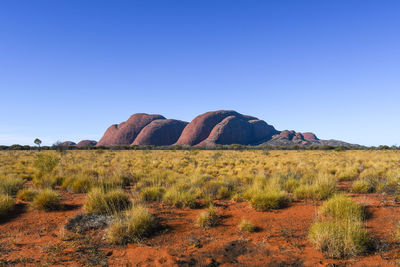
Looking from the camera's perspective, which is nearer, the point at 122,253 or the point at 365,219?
the point at 122,253

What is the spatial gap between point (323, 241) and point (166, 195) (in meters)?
4.35

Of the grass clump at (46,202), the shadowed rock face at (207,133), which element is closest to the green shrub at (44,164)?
the grass clump at (46,202)

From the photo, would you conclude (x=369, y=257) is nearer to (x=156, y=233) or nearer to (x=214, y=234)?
(x=214, y=234)

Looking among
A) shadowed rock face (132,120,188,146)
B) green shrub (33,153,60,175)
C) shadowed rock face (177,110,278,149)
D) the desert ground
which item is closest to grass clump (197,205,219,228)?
the desert ground

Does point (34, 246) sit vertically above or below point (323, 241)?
below

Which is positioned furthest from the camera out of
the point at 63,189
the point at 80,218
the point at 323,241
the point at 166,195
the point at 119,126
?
the point at 119,126

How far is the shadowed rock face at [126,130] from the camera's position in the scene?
98.6 metres

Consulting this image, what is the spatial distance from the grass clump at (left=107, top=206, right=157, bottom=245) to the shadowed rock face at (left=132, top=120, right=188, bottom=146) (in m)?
86.3

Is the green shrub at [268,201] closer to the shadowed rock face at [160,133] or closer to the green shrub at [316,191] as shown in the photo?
the green shrub at [316,191]

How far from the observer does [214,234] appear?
14.8 feet

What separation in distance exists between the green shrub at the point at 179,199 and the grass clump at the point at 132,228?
168cm

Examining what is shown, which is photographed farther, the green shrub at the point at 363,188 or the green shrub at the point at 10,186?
the green shrub at the point at 10,186

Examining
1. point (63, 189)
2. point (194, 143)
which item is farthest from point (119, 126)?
point (63, 189)

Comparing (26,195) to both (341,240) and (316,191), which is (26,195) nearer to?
(341,240)
